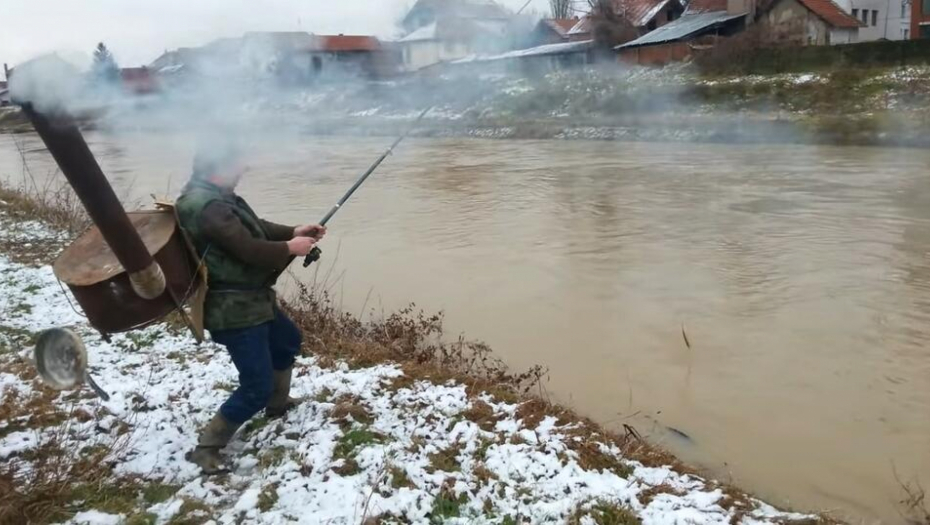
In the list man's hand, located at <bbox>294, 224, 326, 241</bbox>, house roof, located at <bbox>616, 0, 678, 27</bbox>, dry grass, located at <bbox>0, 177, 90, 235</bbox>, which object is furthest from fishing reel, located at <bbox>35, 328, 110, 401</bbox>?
house roof, located at <bbox>616, 0, 678, 27</bbox>

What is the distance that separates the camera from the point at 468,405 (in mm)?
4703

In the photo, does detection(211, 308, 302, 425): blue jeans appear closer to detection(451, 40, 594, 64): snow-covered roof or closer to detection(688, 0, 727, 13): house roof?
detection(451, 40, 594, 64): snow-covered roof

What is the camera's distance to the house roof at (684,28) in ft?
121

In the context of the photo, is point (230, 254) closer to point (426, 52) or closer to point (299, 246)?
point (299, 246)

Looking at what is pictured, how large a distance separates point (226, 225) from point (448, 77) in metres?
25.3

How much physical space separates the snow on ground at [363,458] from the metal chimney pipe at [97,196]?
3.35ft

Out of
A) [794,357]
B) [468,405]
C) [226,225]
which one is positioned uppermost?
[226,225]

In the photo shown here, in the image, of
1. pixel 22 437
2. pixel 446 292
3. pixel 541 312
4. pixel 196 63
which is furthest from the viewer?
pixel 446 292

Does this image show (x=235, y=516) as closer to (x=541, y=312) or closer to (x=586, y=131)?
(x=541, y=312)

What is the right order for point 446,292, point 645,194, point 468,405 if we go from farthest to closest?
point 645,194 → point 446,292 → point 468,405

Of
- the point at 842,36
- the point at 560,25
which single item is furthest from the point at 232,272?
the point at 560,25

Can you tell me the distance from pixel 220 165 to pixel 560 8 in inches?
2220

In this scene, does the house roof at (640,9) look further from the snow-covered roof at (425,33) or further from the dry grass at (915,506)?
the dry grass at (915,506)

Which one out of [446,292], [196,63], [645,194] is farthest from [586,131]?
[196,63]
